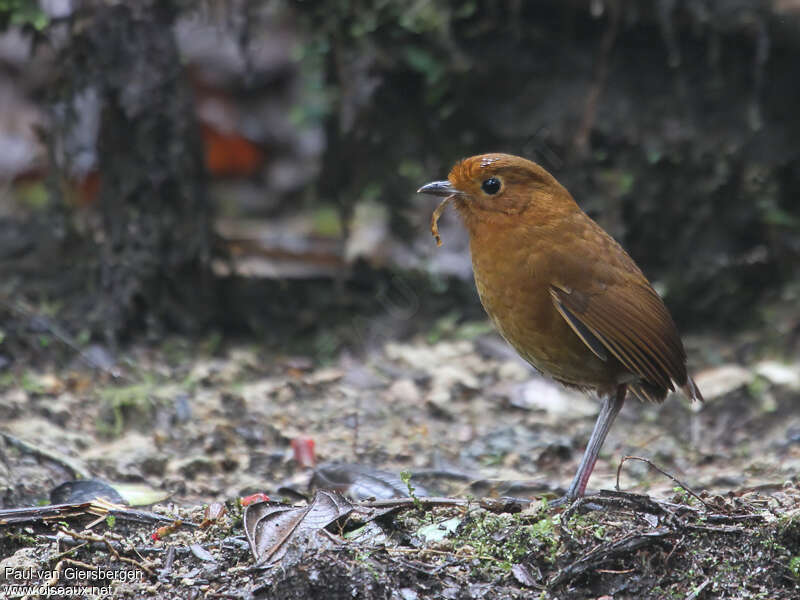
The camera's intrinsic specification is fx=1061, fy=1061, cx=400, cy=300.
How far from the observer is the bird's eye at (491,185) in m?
3.68

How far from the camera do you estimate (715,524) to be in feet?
9.82

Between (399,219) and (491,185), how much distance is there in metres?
2.04

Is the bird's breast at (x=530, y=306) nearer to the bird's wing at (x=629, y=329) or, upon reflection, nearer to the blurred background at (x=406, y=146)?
the bird's wing at (x=629, y=329)

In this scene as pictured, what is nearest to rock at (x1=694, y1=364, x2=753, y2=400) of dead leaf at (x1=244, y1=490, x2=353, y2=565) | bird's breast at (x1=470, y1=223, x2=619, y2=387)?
bird's breast at (x1=470, y1=223, x2=619, y2=387)

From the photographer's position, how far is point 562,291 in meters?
3.50

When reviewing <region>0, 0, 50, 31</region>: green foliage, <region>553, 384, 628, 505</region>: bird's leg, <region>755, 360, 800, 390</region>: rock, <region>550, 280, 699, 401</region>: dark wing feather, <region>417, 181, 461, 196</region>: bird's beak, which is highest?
<region>0, 0, 50, 31</region>: green foliage

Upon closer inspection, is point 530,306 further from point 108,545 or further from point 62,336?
point 62,336

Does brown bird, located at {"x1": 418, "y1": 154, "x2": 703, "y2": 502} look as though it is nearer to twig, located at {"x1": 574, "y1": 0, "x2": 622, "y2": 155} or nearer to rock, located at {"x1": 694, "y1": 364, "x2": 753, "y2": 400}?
rock, located at {"x1": 694, "y1": 364, "x2": 753, "y2": 400}

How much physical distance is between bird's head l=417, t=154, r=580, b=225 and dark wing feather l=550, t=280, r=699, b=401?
32cm

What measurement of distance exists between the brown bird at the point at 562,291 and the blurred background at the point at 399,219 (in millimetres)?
941

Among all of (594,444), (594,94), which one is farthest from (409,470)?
(594,94)

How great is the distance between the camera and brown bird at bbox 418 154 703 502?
351 cm

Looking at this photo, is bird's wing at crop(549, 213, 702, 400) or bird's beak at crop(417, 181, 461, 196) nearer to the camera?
bird's wing at crop(549, 213, 702, 400)

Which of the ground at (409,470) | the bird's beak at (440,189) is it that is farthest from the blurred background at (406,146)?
the bird's beak at (440,189)
